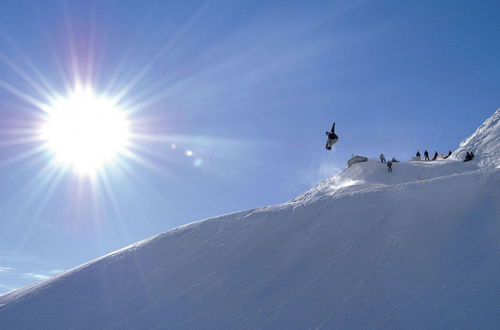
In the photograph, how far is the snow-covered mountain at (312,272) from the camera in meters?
10.3

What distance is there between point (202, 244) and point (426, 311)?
404 inches

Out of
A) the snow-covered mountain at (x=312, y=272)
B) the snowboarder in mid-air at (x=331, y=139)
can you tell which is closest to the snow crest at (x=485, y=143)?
the snowboarder in mid-air at (x=331, y=139)

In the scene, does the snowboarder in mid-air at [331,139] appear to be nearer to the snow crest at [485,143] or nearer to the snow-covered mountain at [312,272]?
the snow crest at [485,143]

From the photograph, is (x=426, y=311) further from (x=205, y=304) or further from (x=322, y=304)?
(x=205, y=304)

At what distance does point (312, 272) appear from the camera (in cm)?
1301

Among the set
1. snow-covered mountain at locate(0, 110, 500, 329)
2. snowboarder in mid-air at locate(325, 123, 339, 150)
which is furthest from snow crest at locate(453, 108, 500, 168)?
snow-covered mountain at locate(0, 110, 500, 329)

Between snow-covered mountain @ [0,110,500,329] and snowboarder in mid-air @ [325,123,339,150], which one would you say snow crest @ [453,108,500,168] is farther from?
snow-covered mountain @ [0,110,500,329]

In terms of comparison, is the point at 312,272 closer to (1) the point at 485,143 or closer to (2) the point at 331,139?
(2) the point at 331,139

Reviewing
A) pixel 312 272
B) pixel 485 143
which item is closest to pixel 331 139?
pixel 485 143

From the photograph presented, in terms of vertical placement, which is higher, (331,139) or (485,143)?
(331,139)

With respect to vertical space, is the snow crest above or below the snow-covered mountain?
above

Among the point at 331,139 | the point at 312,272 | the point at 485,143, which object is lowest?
the point at 312,272

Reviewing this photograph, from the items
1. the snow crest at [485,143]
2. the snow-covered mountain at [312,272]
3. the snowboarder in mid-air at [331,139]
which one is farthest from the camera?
the snowboarder in mid-air at [331,139]

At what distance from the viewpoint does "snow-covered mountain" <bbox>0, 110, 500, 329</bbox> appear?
10266mm
